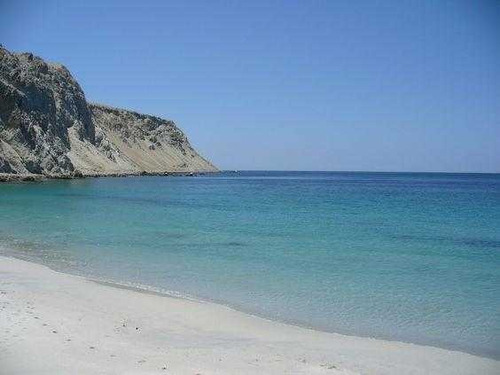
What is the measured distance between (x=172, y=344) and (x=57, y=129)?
85.3 m

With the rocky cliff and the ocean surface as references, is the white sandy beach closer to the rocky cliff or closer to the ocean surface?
the ocean surface

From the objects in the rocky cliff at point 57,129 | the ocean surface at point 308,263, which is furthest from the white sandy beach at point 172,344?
the rocky cliff at point 57,129

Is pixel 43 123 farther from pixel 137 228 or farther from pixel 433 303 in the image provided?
pixel 433 303

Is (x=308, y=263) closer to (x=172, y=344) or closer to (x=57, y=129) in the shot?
(x=172, y=344)

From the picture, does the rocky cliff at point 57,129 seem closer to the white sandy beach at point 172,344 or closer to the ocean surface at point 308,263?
the ocean surface at point 308,263

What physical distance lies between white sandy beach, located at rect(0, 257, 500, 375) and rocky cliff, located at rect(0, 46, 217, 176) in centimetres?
6443

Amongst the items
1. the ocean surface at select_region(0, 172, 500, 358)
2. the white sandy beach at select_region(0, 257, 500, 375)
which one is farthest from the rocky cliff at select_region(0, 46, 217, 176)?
the white sandy beach at select_region(0, 257, 500, 375)

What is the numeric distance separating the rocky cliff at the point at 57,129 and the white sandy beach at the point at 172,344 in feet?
211

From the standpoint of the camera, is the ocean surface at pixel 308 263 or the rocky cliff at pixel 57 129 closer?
the ocean surface at pixel 308 263

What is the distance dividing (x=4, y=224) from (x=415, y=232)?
2120cm

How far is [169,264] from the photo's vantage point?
1559 centimetres

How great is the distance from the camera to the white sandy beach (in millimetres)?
6520

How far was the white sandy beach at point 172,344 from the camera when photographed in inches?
257

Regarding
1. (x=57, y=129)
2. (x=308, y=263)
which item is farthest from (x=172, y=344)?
(x=57, y=129)
